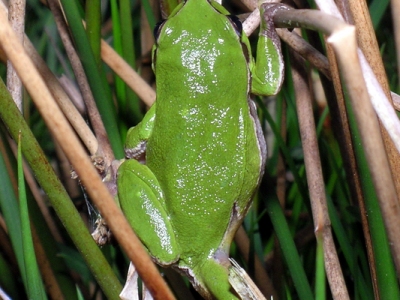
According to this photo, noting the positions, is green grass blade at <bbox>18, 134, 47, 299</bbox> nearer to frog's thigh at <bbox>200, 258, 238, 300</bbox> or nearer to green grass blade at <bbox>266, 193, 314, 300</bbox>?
frog's thigh at <bbox>200, 258, 238, 300</bbox>

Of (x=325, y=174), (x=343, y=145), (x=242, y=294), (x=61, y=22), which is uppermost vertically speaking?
(x=61, y=22)

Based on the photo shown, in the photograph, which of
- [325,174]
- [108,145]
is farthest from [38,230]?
[325,174]

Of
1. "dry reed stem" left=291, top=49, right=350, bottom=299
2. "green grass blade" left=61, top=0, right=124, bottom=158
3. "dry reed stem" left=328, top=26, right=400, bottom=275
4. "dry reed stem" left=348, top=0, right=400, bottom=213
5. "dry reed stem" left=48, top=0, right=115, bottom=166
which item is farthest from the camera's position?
"dry reed stem" left=48, top=0, right=115, bottom=166

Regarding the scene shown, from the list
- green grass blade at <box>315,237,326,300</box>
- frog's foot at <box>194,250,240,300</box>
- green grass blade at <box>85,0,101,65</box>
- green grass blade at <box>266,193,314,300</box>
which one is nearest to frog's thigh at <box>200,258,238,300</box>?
frog's foot at <box>194,250,240,300</box>

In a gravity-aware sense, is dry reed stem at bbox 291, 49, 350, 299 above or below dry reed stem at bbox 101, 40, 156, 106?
below

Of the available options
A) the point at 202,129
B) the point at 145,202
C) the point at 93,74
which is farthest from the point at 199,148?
the point at 93,74

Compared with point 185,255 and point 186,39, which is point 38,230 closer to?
point 185,255
